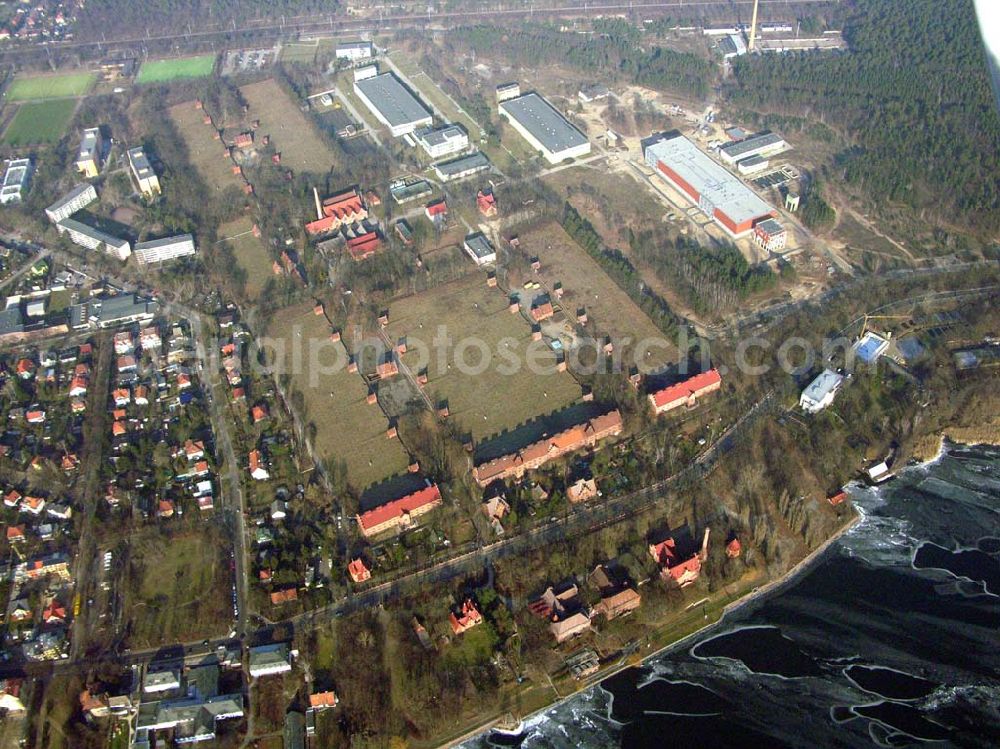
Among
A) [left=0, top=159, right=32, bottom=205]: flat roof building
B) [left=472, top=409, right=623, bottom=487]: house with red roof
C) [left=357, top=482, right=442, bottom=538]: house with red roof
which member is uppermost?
[left=0, top=159, right=32, bottom=205]: flat roof building

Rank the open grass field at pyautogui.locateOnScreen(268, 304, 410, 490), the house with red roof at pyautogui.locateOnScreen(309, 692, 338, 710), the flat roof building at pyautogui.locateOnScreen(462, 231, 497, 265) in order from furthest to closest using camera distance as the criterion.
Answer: the flat roof building at pyautogui.locateOnScreen(462, 231, 497, 265), the open grass field at pyautogui.locateOnScreen(268, 304, 410, 490), the house with red roof at pyautogui.locateOnScreen(309, 692, 338, 710)

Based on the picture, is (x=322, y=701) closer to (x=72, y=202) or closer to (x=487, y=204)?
(x=487, y=204)

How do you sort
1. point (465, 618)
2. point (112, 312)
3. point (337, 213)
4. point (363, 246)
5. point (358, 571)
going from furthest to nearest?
point (337, 213) < point (363, 246) < point (112, 312) < point (358, 571) < point (465, 618)

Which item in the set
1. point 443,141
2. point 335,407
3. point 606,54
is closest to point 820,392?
point 335,407

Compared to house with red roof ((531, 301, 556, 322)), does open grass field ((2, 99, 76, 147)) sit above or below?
above

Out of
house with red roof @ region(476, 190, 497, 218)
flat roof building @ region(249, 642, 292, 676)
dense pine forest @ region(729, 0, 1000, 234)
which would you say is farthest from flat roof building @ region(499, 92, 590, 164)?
flat roof building @ region(249, 642, 292, 676)

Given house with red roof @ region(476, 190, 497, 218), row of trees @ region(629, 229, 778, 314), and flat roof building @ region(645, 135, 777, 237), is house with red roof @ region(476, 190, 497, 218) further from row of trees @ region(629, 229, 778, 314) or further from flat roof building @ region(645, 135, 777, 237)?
flat roof building @ region(645, 135, 777, 237)

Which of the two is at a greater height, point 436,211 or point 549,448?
point 436,211
